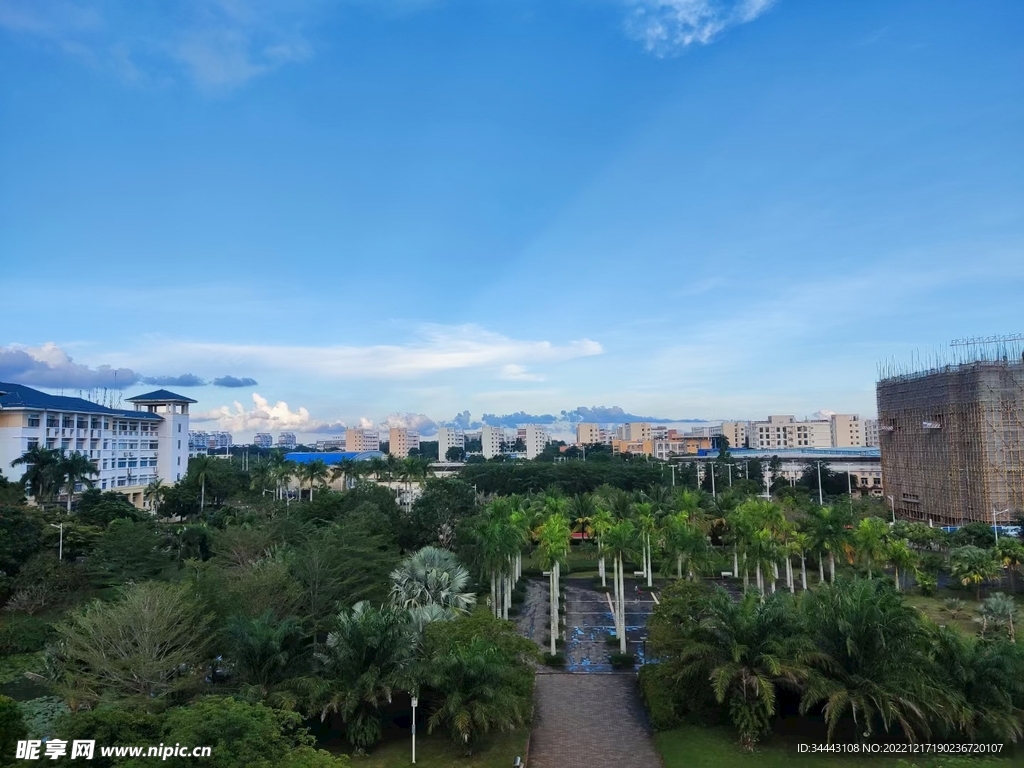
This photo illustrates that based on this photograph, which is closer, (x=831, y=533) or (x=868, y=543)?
(x=868, y=543)

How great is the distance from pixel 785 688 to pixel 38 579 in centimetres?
3017

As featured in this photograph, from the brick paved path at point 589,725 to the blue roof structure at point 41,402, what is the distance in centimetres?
5298

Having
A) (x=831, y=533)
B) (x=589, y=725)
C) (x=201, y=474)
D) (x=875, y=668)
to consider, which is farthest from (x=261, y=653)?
(x=201, y=474)

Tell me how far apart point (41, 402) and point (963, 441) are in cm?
7391

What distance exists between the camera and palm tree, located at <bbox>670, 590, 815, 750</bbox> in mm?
15797

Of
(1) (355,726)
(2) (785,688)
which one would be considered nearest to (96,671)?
(1) (355,726)

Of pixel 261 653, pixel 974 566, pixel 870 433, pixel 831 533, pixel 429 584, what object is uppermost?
pixel 870 433

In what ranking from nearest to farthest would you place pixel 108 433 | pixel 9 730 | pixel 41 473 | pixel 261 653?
pixel 9 730 < pixel 261 653 < pixel 41 473 < pixel 108 433

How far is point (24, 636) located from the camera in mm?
25297

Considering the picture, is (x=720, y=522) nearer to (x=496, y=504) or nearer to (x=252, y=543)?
(x=496, y=504)

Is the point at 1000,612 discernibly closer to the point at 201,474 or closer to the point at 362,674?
the point at 362,674

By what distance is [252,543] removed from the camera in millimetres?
29594

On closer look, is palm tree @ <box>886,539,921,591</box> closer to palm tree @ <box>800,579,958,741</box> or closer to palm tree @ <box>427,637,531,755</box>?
palm tree @ <box>800,579,958,741</box>

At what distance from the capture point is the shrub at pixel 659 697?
17.3 m
